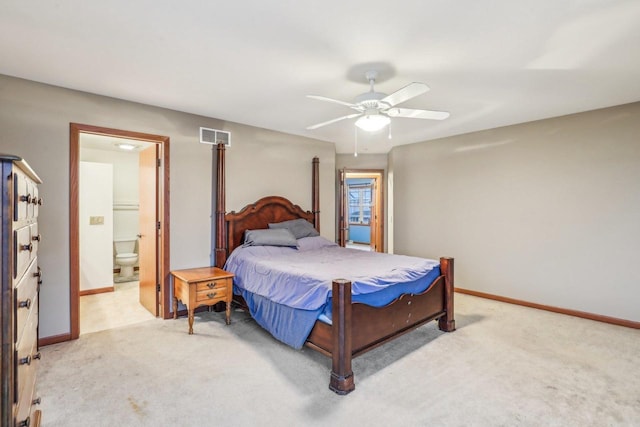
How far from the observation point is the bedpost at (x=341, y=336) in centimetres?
227

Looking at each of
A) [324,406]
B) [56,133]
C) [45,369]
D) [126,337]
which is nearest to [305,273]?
[324,406]

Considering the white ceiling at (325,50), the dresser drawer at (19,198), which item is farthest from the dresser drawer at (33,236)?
the white ceiling at (325,50)

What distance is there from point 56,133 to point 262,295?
97.8 inches

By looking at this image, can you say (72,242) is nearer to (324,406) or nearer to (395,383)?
(324,406)

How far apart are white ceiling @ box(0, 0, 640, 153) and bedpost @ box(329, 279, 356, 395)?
175 cm

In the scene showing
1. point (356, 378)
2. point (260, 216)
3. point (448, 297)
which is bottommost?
point (356, 378)

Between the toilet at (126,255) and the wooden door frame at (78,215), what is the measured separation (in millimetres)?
2143

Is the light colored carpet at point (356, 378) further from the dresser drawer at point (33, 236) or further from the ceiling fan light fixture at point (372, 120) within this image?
the ceiling fan light fixture at point (372, 120)

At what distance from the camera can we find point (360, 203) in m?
10.3

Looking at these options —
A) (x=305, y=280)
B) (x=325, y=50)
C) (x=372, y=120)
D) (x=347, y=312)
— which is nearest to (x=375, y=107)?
(x=372, y=120)

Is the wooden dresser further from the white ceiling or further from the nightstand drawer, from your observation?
the nightstand drawer

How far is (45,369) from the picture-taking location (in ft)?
8.32

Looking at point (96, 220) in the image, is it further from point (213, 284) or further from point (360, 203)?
point (360, 203)

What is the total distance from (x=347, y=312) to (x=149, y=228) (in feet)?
9.54
